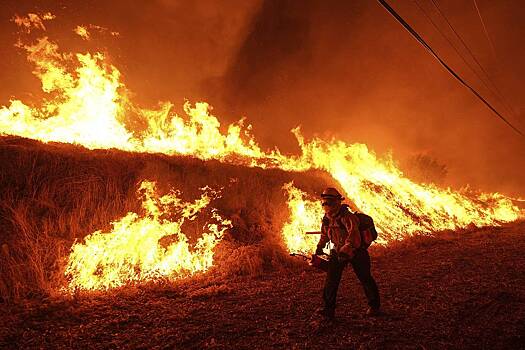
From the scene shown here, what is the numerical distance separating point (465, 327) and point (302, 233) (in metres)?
7.11

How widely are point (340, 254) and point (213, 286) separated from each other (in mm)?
3634

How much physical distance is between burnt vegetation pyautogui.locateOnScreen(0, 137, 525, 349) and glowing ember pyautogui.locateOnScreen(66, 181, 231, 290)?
0.32 m

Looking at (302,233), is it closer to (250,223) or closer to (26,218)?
(250,223)

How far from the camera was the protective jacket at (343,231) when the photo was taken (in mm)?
4801

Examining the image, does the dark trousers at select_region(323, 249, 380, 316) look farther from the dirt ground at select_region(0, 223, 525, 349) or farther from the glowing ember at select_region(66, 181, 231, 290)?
the glowing ember at select_region(66, 181, 231, 290)

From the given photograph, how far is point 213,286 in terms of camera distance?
23.6ft

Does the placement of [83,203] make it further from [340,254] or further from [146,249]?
[340,254]

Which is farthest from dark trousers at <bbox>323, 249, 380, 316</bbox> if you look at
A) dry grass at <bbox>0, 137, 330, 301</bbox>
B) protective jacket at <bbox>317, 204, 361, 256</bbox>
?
dry grass at <bbox>0, 137, 330, 301</bbox>

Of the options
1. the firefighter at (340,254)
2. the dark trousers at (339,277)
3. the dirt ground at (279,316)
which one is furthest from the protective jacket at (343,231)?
the dirt ground at (279,316)

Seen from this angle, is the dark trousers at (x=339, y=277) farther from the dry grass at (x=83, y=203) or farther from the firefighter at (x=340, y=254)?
the dry grass at (x=83, y=203)

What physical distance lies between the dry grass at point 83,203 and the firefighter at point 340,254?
12.1 feet

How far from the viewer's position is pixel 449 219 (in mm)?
20266

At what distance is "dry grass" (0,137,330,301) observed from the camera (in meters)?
6.81

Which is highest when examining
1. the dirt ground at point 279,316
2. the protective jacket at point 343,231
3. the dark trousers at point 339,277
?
the protective jacket at point 343,231
